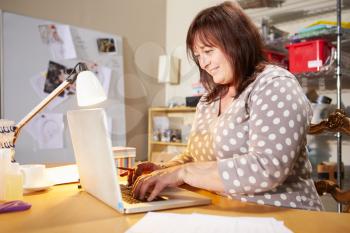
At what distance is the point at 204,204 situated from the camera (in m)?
0.79

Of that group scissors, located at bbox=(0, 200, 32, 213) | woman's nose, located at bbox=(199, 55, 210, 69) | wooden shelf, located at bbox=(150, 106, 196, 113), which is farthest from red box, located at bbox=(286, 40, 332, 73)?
scissors, located at bbox=(0, 200, 32, 213)

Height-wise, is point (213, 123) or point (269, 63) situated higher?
point (269, 63)

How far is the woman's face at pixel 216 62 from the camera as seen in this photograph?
3.48 feet

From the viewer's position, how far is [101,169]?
0.73m

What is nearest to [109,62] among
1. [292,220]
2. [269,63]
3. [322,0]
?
[322,0]

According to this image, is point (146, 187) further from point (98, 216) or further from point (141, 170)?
point (141, 170)

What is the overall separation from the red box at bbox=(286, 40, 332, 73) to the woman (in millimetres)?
1136

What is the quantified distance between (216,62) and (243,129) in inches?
10.4

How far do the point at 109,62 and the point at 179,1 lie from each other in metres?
1.05

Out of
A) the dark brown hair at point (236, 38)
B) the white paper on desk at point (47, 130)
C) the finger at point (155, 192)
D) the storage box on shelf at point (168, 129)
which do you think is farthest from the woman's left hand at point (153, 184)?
the storage box on shelf at point (168, 129)

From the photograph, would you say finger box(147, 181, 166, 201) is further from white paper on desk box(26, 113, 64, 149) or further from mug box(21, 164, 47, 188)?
white paper on desk box(26, 113, 64, 149)

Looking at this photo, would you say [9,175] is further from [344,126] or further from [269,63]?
[344,126]

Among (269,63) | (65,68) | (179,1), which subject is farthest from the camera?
(179,1)

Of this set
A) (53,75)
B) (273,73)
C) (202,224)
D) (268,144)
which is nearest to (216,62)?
(273,73)
